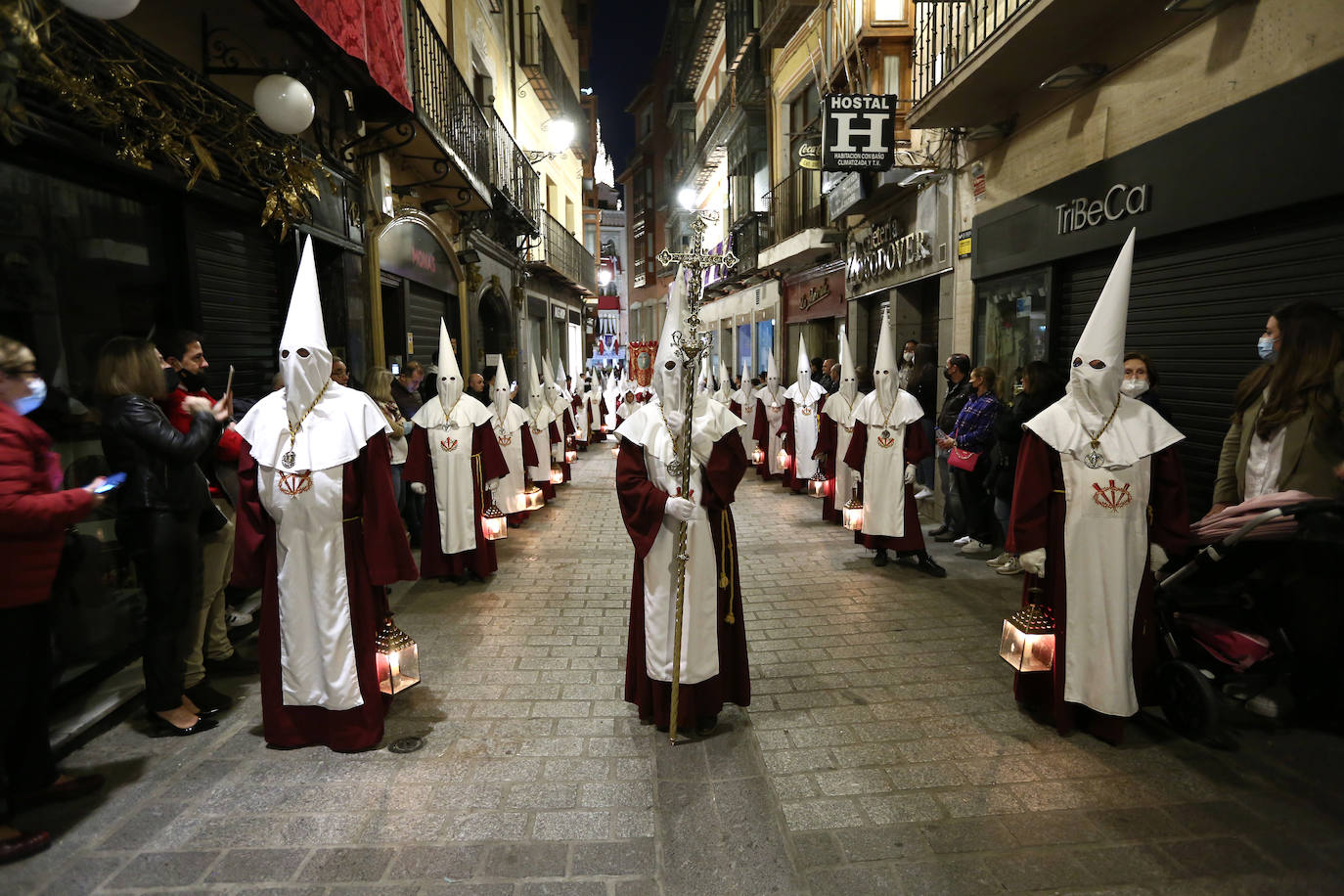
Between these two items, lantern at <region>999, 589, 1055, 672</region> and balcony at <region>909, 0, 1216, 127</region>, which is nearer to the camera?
lantern at <region>999, 589, 1055, 672</region>

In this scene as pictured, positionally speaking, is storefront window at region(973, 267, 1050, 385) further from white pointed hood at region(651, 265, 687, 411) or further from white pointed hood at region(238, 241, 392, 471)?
white pointed hood at region(238, 241, 392, 471)

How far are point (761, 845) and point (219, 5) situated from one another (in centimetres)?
744

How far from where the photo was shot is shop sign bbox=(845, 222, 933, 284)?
436 inches

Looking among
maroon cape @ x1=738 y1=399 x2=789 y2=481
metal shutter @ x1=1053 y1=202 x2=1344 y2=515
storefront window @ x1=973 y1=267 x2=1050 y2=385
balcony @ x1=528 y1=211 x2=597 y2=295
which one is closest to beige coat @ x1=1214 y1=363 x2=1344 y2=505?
metal shutter @ x1=1053 y1=202 x2=1344 y2=515

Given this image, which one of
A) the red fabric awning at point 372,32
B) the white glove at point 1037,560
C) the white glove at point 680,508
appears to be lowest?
the white glove at point 1037,560

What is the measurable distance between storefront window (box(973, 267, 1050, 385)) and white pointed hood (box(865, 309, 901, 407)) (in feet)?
6.38

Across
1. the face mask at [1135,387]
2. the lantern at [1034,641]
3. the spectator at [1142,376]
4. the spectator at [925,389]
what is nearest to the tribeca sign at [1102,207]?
the spectator at [1142,376]

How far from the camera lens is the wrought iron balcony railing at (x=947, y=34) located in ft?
27.3

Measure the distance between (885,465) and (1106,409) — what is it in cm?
315

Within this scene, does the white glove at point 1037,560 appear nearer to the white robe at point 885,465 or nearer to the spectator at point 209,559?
the white robe at point 885,465

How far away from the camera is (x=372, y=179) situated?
9.16m

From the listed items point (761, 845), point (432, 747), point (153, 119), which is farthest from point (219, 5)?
point (761, 845)

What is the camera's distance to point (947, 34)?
9453 millimetres

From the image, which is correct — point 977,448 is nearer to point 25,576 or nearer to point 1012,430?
point 1012,430
